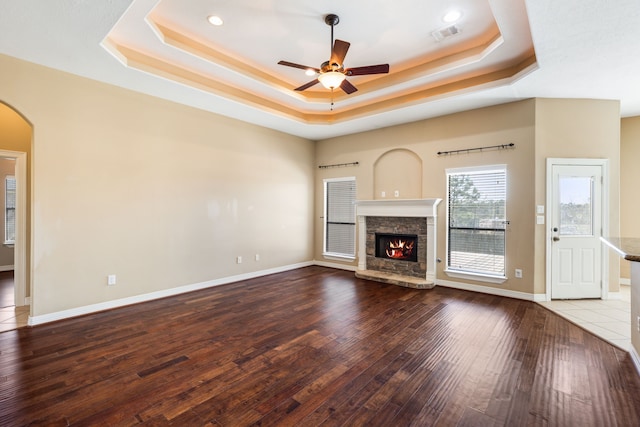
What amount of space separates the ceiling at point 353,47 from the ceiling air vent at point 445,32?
0.02 metres

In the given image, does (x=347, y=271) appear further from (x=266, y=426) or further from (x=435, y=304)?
(x=266, y=426)

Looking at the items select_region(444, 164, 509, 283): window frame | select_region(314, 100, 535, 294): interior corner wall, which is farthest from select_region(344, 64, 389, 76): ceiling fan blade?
select_region(444, 164, 509, 283): window frame

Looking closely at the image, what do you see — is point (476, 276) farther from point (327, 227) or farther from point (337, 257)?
point (327, 227)

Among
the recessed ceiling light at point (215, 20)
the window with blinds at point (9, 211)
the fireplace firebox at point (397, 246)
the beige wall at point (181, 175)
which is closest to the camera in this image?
the recessed ceiling light at point (215, 20)

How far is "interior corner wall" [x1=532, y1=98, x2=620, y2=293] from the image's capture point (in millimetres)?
4395

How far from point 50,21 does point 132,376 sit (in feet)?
10.8

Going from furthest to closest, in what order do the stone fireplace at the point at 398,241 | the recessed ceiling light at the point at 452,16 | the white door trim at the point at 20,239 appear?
1. the stone fireplace at the point at 398,241
2. the white door trim at the point at 20,239
3. the recessed ceiling light at the point at 452,16

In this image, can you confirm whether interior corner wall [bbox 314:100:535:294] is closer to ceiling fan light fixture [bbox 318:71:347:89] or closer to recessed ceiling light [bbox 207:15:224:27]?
ceiling fan light fixture [bbox 318:71:347:89]

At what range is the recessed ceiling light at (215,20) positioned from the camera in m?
3.19

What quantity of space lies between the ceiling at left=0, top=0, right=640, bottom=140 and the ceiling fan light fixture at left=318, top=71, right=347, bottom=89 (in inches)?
24.3

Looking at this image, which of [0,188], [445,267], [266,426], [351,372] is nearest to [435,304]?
[445,267]

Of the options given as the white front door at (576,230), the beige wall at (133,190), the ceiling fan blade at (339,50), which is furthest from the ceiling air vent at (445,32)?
the beige wall at (133,190)

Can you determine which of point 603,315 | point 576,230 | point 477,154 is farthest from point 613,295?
point 477,154

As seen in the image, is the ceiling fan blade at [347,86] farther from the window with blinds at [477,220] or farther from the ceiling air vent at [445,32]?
the window with blinds at [477,220]
